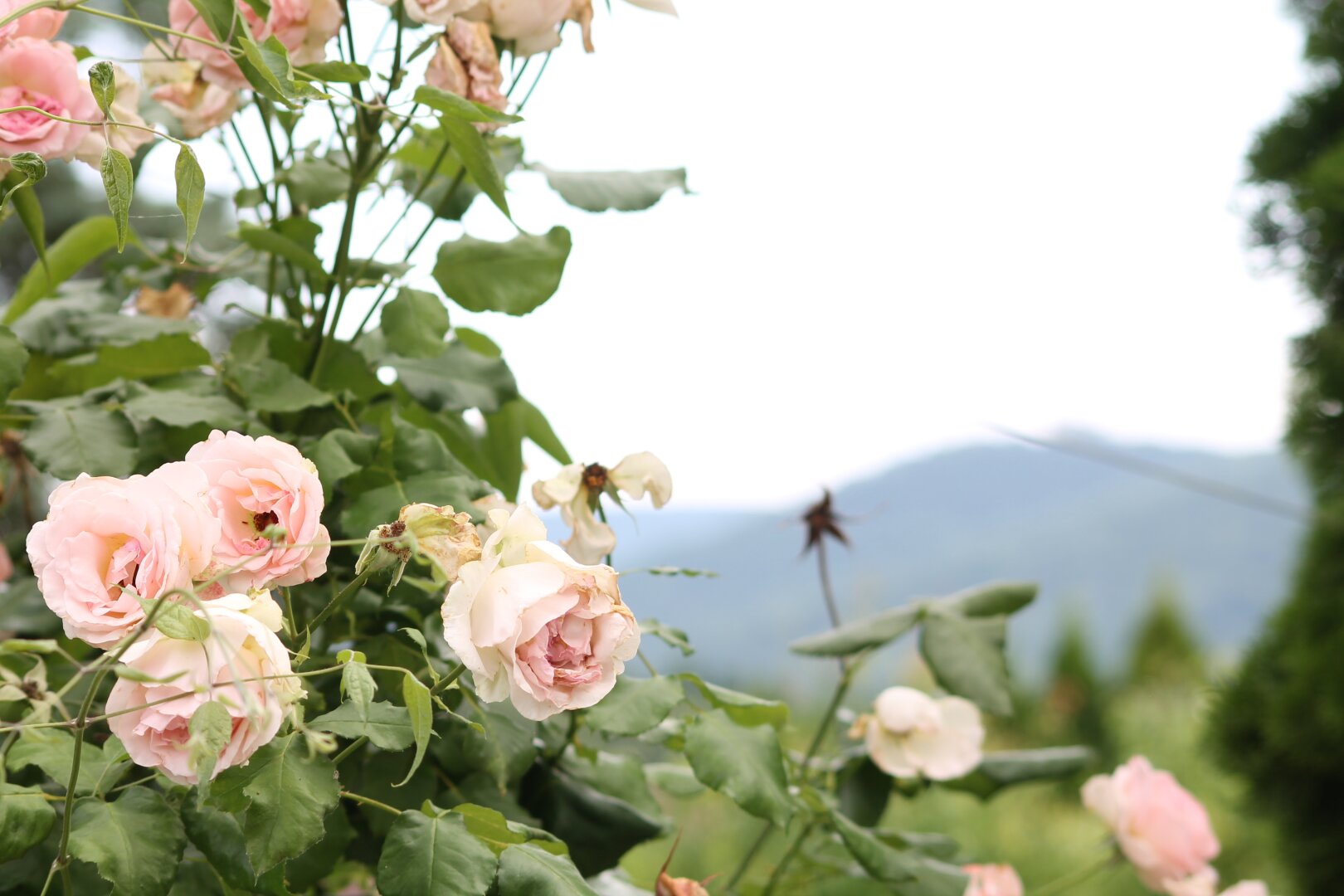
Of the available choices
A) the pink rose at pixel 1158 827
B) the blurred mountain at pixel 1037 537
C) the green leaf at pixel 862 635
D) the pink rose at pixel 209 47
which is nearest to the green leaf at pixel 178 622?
the pink rose at pixel 209 47

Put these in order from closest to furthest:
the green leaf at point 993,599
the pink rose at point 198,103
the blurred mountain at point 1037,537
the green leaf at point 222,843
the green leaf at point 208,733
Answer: the green leaf at point 208,733
the green leaf at point 222,843
the pink rose at point 198,103
the green leaf at point 993,599
the blurred mountain at point 1037,537

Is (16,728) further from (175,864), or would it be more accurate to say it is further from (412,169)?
(412,169)

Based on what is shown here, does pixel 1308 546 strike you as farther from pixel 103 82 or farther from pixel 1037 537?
pixel 1037 537

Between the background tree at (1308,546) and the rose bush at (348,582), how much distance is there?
5.88ft

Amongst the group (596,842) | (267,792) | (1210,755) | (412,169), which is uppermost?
(412,169)

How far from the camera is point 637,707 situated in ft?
1.64

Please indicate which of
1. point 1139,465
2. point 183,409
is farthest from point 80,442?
point 1139,465

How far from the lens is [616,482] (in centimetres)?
54

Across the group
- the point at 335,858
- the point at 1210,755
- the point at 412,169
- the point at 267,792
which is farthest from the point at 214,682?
the point at 1210,755

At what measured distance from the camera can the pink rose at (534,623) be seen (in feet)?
1.20

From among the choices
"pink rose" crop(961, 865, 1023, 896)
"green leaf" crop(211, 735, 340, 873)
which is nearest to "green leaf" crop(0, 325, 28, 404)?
"green leaf" crop(211, 735, 340, 873)

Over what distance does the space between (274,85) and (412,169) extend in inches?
11.5

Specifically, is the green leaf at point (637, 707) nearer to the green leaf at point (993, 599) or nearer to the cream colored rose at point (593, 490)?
the cream colored rose at point (593, 490)

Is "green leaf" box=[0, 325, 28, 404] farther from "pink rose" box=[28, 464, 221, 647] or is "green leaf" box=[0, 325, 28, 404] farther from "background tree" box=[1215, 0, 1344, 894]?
"background tree" box=[1215, 0, 1344, 894]
